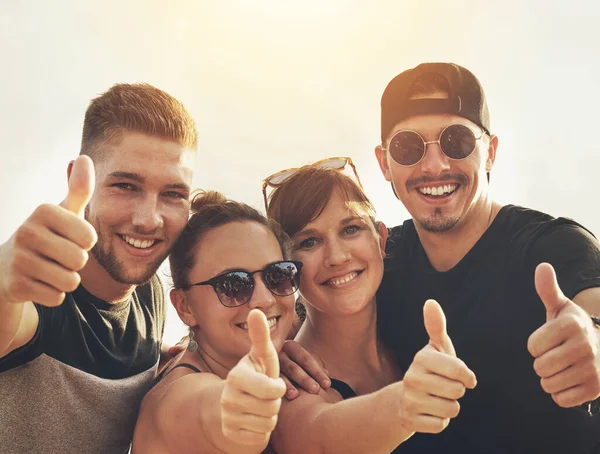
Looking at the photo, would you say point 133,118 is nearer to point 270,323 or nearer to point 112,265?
point 112,265

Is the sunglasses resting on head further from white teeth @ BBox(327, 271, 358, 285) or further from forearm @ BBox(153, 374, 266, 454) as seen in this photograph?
forearm @ BBox(153, 374, 266, 454)

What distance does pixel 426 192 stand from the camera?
4902 millimetres

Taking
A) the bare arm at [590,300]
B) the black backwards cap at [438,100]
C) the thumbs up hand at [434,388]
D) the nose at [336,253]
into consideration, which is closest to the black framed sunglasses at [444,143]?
the black backwards cap at [438,100]

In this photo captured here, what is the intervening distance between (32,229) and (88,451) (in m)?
2.06

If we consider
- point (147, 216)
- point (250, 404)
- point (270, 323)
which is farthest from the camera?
point (147, 216)

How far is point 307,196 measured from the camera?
432cm

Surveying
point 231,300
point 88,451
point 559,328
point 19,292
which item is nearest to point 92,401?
point 88,451

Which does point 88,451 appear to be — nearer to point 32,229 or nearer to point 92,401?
point 92,401

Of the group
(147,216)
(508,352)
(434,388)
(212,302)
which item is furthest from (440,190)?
(434,388)

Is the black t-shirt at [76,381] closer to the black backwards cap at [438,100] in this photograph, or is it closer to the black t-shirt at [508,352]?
the black t-shirt at [508,352]

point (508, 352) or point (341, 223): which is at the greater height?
point (341, 223)

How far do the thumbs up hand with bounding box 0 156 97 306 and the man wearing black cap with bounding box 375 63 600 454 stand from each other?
250cm

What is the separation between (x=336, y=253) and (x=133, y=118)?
1.72 m

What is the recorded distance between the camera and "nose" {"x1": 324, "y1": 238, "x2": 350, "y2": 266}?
13.8 ft
